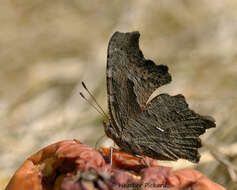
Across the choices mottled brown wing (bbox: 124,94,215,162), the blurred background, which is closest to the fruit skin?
mottled brown wing (bbox: 124,94,215,162)

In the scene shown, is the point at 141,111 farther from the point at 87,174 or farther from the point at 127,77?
the point at 87,174

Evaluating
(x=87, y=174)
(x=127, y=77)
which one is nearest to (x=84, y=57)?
(x=127, y=77)

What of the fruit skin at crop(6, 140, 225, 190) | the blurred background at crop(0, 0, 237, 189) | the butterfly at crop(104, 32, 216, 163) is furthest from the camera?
the blurred background at crop(0, 0, 237, 189)

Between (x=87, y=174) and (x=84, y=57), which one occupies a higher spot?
(x=84, y=57)

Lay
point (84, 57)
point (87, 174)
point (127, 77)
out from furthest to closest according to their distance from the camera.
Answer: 1. point (84, 57)
2. point (127, 77)
3. point (87, 174)

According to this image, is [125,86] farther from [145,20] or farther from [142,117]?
[145,20]

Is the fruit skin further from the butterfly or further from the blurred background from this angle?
the blurred background
